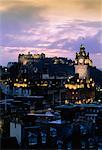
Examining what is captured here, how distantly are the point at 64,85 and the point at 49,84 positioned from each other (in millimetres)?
1749

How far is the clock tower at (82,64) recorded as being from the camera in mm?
29859

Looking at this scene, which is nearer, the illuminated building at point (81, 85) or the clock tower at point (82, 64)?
the illuminated building at point (81, 85)

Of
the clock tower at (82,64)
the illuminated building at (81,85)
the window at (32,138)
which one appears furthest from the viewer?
the clock tower at (82,64)

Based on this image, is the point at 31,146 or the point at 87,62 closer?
the point at 31,146

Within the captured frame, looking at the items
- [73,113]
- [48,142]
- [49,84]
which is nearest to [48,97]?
[49,84]

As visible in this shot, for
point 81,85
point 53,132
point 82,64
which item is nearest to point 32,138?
point 53,132

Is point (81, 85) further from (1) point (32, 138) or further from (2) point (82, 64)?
(1) point (32, 138)

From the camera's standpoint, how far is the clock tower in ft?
98.0

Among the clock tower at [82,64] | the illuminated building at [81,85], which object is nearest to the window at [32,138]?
the illuminated building at [81,85]

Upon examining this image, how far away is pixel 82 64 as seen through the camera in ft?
99.5

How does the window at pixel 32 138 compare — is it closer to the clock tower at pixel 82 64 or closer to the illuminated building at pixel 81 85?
the illuminated building at pixel 81 85

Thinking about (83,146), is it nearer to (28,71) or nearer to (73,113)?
(73,113)

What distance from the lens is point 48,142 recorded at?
22.2ft

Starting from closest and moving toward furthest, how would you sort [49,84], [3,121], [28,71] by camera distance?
1. [3,121]
2. [49,84]
3. [28,71]
